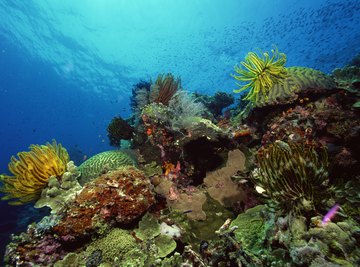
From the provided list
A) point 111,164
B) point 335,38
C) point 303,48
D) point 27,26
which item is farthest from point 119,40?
point 111,164

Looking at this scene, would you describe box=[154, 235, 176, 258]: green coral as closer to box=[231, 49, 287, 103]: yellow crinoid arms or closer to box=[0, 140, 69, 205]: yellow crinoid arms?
box=[0, 140, 69, 205]: yellow crinoid arms

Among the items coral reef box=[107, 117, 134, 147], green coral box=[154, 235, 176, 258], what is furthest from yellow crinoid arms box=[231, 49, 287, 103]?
coral reef box=[107, 117, 134, 147]

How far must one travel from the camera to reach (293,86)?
6113 mm

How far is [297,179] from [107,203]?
309 cm

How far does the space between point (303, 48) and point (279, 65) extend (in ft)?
182

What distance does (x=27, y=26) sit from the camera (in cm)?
4525

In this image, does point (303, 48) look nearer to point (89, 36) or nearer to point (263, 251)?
point (89, 36)

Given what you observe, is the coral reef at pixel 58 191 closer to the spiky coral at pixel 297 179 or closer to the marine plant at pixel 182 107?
the marine plant at pixel 182 107

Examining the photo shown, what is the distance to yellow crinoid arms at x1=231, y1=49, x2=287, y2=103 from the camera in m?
6.49

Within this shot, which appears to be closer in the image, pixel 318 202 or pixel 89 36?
pixel 318 202

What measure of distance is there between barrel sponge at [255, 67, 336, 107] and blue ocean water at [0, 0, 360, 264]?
2858 cm

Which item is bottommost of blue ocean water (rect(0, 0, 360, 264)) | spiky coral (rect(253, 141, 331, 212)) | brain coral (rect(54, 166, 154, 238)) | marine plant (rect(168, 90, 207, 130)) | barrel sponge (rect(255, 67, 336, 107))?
spiky coral (rect(253, 141, 331, 212))

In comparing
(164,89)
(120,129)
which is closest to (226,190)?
(164,89)

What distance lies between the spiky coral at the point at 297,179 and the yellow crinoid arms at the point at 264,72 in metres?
3.74
